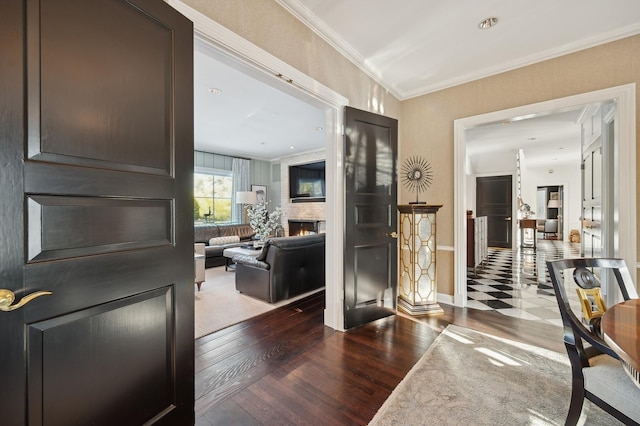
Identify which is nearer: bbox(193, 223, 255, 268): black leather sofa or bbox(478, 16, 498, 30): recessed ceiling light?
bbox(478, 16, 498, 30): recessed ceiling light

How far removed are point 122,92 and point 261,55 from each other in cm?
104

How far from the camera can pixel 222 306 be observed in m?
3.31

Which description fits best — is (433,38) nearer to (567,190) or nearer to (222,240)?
(222,240)

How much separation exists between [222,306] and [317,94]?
2.66m

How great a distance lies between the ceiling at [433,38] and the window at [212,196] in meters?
3.42

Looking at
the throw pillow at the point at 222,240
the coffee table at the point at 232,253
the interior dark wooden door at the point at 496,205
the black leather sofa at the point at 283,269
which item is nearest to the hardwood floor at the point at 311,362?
the black leather sofa at the point at 283,269

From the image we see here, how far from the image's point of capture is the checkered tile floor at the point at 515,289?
3109 mm

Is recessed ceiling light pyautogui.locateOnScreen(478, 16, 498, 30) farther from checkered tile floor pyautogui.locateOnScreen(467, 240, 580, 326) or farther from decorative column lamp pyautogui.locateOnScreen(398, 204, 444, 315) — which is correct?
checkered tile floor pyautogui.locateOnScreen(467, 240, 580, 326)

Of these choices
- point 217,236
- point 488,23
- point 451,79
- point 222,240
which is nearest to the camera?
point 488,23

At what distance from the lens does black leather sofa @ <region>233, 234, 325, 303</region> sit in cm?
337

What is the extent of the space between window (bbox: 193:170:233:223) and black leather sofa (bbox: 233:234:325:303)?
Answer: 4.04 m

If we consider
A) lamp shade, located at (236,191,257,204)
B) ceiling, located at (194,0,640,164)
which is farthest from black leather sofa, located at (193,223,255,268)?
ceiling, located at (194,0,640,164)

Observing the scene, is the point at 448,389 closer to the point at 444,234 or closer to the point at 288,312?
the point at 288,312

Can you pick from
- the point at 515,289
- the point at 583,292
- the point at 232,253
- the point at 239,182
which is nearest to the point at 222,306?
the point at 232,253
